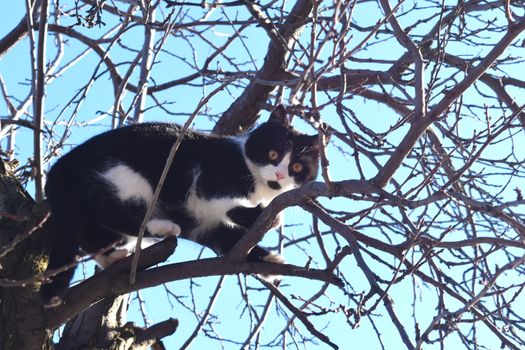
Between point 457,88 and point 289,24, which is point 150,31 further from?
point 457,88

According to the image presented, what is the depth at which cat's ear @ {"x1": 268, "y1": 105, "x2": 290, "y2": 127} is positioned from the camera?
15.3 feet

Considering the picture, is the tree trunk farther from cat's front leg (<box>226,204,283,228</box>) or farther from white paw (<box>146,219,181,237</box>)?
cat's front leg (<box>226,204,283,228</box>)

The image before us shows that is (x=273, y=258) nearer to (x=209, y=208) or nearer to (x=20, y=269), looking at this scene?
(x=209, y=208)

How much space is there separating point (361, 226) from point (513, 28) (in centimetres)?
196

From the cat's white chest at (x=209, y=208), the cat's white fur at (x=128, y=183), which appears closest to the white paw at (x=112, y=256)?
the cat's white fur at (x=128, y=183)

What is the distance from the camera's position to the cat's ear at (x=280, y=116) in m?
4.66

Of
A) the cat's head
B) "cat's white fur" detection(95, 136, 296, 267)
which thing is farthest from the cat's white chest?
the cat's head

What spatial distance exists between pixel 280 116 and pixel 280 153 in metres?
0.24

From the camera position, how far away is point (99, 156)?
4316 millimetres

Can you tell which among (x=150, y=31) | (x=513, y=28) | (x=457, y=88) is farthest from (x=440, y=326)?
(x=150, y=31)

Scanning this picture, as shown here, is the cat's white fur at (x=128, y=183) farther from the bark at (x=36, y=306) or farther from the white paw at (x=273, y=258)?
the white paw at (x=273, y=258)

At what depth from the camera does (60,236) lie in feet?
12.6

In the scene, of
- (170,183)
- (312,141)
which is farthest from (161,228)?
(312,141)

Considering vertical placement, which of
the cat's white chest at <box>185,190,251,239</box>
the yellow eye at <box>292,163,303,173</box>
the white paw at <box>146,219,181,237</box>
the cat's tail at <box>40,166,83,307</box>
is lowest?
the cat's tail at <box>40,166,83,307</box>
